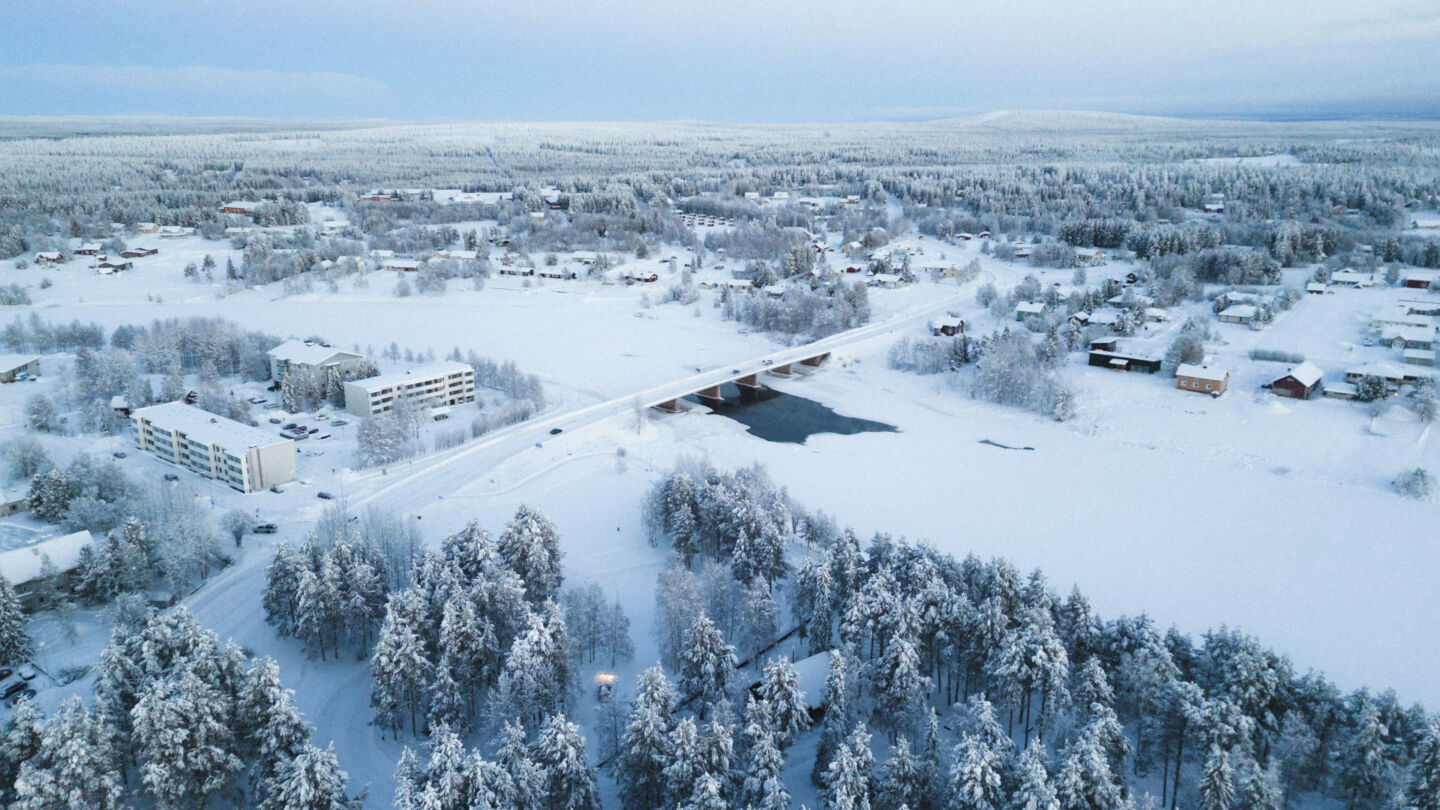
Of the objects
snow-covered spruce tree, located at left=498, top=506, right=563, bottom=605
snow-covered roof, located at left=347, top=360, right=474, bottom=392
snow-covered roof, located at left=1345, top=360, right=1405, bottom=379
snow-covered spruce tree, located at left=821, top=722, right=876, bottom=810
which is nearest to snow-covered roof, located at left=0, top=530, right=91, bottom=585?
snow-covered spruce tree, located at left=498, top=506, right=563, bottom=605

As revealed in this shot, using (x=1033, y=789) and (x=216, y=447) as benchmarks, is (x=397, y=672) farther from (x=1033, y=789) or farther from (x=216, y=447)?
(x=216, y=447)

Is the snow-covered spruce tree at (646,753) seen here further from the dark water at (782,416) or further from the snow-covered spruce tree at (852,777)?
the dark water at (782,416)

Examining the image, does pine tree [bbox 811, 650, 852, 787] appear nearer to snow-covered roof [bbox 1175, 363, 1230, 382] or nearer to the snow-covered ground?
the snow-covered ground

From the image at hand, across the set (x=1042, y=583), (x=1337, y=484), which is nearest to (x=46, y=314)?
(x=1042, y=583)

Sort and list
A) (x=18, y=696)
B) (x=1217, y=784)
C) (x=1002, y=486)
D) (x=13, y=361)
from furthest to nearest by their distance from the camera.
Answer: (x=13, y=361)
(x=1002, y=486)
(x=18, y=696)
(x=1217, y=784)

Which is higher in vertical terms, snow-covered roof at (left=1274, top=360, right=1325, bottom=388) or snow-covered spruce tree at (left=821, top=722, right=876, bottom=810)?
→ snow-covered roof at (left=1274, top=360, right=1325, bottom=388)

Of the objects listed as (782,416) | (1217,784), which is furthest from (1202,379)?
(1217,784)

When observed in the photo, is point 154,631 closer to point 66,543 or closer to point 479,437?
point 66,543
